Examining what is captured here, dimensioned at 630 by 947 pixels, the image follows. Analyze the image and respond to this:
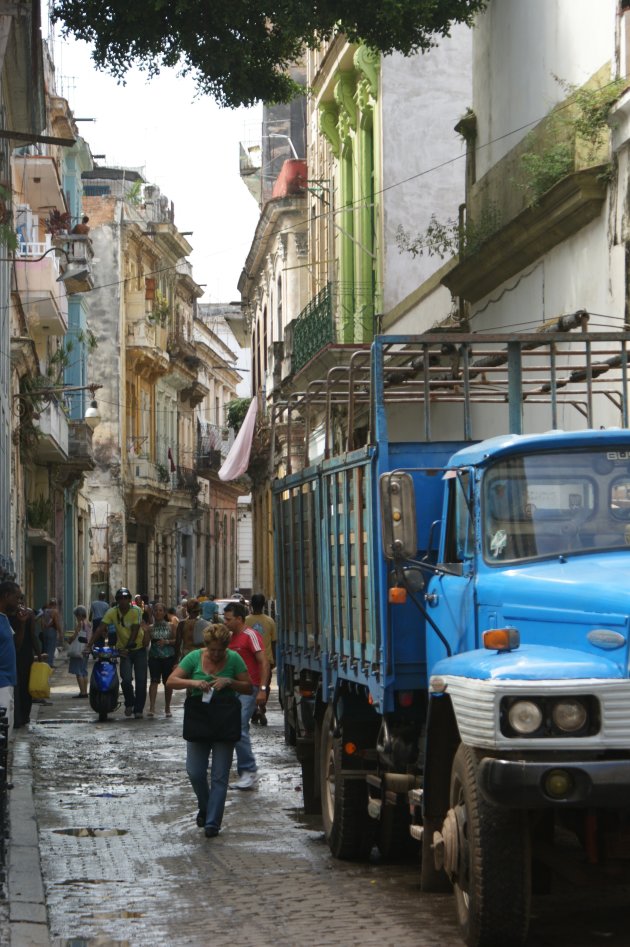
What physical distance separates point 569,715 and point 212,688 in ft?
16.3

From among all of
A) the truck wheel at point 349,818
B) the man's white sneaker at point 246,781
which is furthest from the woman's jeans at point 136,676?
the truck wheel at point 349,818

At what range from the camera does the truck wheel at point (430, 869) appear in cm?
830

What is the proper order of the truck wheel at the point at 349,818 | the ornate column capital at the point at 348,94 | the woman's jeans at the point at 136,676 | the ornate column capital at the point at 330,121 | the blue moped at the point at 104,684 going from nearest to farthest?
the truck wheel at the point at 349,818 < the blue moped at the point at 104,684 < the woman's jeans at the point at 136,676 < the ornate column capital at the point at 348,94 < the ornate column capital at the point at 330,121

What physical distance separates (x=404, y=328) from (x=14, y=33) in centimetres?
668

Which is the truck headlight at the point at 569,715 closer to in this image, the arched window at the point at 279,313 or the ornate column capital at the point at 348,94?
the ornate column capital at the point at 348,94

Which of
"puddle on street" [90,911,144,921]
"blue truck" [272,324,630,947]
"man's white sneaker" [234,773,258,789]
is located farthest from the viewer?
"man's white sneaker" [234,773,258,789]

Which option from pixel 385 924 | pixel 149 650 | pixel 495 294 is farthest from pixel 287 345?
pixel 385 924

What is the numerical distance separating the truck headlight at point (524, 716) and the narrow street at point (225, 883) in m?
1.39

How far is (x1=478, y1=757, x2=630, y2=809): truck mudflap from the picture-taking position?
6676 millimetres

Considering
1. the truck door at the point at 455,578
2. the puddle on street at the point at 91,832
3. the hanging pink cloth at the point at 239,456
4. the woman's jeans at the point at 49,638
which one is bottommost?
the puddle on street at the point at 91,832

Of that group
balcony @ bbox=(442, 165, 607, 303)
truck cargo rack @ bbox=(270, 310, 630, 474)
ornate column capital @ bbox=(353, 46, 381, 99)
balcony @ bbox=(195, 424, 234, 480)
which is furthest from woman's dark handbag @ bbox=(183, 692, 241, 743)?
balcony @ bbox=(195, 424, 234, 480)

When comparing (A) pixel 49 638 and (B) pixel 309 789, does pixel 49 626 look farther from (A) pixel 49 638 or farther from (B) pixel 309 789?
(B) pixel 309 789

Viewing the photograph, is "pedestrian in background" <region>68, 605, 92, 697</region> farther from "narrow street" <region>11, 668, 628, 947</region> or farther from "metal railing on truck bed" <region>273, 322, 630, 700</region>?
"metal railing on truck bed" <region>273, 322, 630, 700</region>

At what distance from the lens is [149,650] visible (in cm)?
2236
